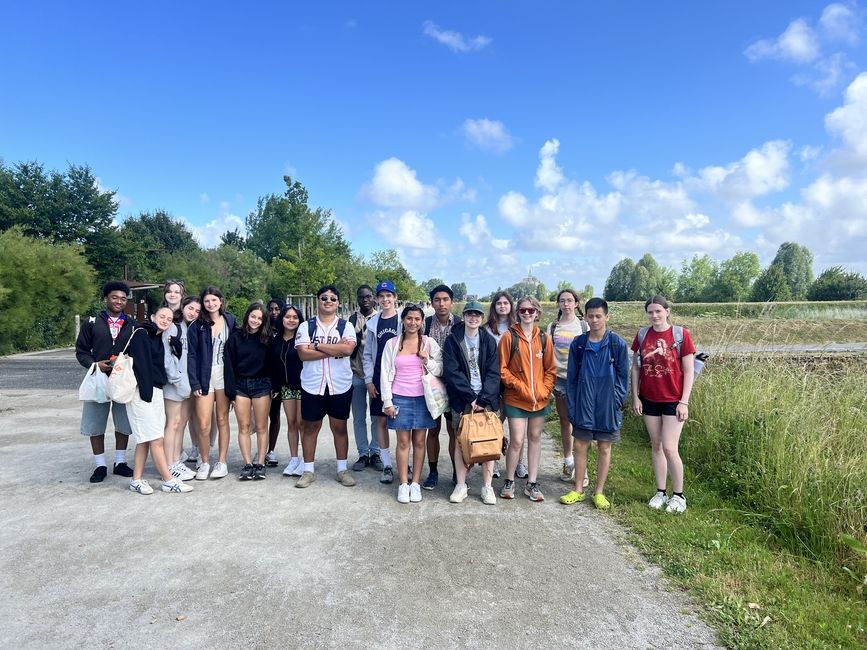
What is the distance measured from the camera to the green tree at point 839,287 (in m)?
34.9

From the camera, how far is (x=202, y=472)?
5438 mm

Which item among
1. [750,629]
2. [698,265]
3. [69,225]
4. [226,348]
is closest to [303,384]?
[226,348]

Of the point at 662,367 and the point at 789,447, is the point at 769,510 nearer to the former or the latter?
the point at 789,447

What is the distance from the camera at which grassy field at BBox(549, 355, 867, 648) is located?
3119 mm

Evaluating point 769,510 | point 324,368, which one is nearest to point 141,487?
point 324,368

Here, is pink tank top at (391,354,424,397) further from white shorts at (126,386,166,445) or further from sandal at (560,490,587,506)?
white shorts at (126,386,166,445)

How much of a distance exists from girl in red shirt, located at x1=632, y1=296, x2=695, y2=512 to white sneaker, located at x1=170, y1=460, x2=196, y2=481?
453cm

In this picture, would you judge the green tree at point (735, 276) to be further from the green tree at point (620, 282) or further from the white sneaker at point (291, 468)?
the white sneaker at point (291, 468)

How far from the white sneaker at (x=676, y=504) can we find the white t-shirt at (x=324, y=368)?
3.23 m

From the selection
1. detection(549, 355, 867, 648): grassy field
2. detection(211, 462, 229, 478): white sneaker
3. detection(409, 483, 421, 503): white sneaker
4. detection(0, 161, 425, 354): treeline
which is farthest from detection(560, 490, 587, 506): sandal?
detection(0, 161, 425, 354): treeline

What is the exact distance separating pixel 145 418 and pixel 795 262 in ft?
213

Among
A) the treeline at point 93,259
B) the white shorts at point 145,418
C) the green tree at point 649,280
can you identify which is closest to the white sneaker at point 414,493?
the white shorts at point 145,418

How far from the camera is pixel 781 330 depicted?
930 cm

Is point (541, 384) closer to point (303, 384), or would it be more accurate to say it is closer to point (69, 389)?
point (303, 384)
